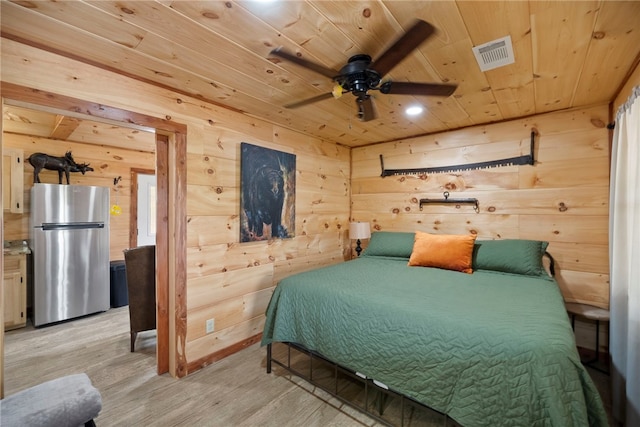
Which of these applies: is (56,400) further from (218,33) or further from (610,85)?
(610,85)

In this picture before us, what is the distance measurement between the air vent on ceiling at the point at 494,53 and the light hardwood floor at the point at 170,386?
94.2 inches

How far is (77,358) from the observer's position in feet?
8.29

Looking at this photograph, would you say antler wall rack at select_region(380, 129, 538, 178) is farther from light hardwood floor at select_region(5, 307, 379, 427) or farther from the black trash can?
the black trash can

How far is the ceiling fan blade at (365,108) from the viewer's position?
1812mm

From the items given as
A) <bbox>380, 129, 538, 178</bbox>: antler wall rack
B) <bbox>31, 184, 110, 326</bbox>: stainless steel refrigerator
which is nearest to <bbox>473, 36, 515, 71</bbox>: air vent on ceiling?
<bbox>380, 129, 538, 178</bbox>: antler wall rack

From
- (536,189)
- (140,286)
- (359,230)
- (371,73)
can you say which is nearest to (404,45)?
(371,73)

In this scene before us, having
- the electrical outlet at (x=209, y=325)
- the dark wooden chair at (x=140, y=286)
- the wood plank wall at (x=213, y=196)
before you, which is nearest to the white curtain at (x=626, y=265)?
the wood plank wall at (x=213, y=196)

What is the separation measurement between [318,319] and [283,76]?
5.73ft

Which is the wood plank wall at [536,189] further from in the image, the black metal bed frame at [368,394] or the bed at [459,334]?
the black metal bed frame at [368,394]

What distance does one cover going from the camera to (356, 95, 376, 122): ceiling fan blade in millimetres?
1812

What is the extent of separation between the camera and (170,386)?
2.13 meters

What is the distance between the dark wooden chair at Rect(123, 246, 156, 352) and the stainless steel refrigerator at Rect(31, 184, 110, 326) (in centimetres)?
145

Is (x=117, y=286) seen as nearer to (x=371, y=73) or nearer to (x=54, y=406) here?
(x=54, y=406)

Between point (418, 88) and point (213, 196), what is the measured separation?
1860 millimetres
